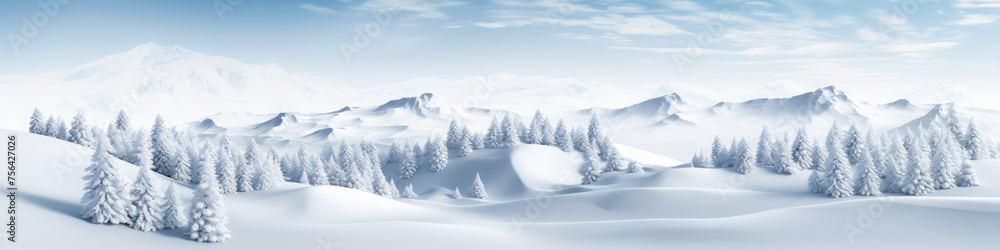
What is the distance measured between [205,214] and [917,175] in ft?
225

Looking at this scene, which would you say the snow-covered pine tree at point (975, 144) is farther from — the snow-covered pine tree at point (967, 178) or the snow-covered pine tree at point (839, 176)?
the snow-covered pine tree at point (839, 176)

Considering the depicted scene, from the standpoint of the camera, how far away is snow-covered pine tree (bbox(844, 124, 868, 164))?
79.1 metres

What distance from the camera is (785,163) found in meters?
76.8

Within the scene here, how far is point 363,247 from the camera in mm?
35188

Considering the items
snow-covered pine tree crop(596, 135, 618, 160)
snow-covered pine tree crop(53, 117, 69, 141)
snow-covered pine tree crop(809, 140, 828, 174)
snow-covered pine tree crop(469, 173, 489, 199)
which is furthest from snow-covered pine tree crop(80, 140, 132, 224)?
snow-covered pine tree crop(809, 140, 828, 174)

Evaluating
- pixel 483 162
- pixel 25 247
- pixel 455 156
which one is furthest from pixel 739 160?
pixel 25 247

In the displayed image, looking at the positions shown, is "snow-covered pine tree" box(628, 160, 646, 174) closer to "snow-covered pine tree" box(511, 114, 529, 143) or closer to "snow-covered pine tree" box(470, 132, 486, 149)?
"snow-covered pine tree" box(511, 114, 529, 143)

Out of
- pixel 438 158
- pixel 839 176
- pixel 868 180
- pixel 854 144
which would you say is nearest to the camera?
pixel 868 180

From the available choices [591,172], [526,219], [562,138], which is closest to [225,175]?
[526,219]

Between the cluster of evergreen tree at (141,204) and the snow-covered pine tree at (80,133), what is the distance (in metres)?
34.6

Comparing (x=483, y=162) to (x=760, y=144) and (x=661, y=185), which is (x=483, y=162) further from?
(x=760, y=144)

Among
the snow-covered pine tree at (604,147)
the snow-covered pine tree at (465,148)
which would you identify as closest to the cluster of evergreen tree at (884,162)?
the snow-covered pine tree at (604,147)

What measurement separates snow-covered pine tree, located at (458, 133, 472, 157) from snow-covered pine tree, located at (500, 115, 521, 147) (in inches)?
281

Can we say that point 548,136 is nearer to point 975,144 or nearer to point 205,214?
point 975,144
